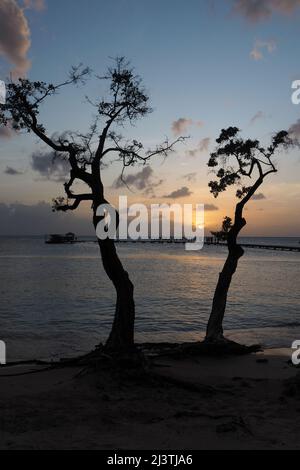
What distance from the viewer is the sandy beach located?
7719mm

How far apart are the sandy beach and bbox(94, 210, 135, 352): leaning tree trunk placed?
4.17 ft

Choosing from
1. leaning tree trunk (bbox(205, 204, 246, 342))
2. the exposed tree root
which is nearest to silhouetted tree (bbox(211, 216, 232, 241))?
leaning tree trunk (bbox(205, 204, 246, 342))

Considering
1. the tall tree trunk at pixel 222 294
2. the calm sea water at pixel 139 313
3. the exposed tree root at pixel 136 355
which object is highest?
the tall tree trunk at pixel 222 294

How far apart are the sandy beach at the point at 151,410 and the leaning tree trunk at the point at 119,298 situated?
127 cm

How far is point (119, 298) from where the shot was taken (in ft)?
41.7

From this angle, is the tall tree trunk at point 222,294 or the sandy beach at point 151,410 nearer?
the sandy beach at point 151,410

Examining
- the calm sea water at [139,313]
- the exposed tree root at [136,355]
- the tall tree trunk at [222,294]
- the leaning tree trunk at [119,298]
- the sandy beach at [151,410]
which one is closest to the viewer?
the sandy beach at [151,410]

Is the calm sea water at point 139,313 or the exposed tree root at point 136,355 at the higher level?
the exposed tree root at point 136,355

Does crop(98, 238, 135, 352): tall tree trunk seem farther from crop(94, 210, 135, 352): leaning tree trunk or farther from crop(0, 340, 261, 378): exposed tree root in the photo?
crop(0, 340, 261, 378): exposed tree root

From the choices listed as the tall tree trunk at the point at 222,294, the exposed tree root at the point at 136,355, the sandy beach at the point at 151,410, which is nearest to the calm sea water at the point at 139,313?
the exposed tree root at the point at 136,355

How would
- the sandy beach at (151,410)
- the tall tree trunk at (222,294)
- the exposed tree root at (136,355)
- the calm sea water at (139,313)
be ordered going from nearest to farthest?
the sandy beach at (151,410)
the exposed tree root at (136,355)
the tall tree trunk at (222,294)
the calm sea water at (139,313)

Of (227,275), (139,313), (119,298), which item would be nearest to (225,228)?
(227,275)

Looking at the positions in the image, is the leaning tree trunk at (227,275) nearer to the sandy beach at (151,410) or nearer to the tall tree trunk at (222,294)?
the tall tree trunk at (222,294)

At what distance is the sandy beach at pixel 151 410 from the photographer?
772cm
